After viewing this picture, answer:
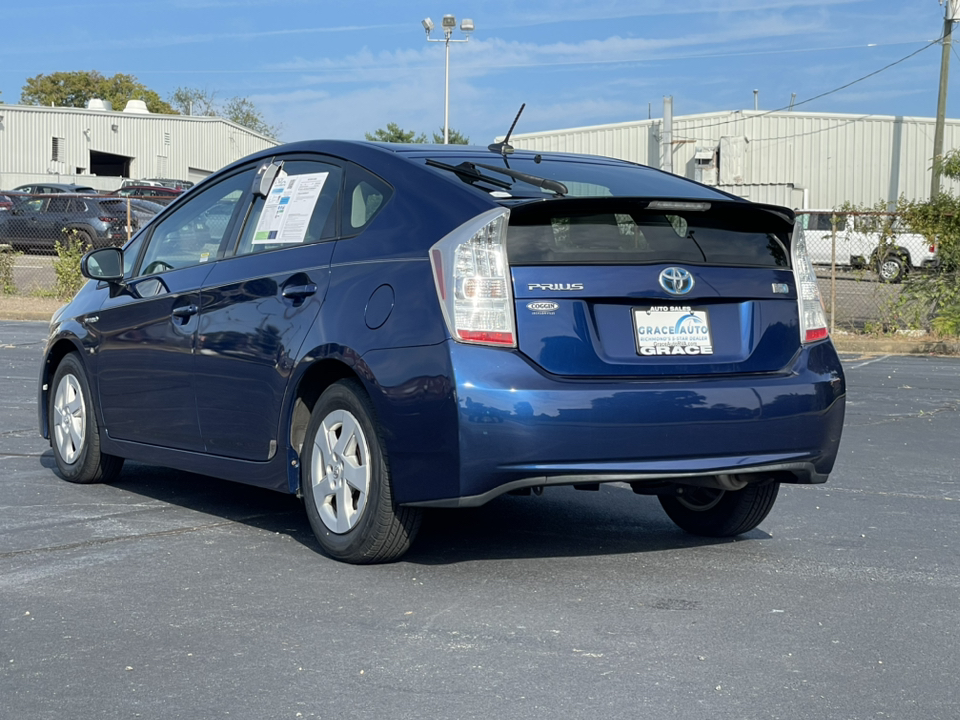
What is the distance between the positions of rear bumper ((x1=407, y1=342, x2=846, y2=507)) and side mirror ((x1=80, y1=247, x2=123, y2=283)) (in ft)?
8.81

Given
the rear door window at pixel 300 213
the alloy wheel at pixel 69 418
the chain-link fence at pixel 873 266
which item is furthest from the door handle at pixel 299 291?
the chain-link fence at pixel 873 266

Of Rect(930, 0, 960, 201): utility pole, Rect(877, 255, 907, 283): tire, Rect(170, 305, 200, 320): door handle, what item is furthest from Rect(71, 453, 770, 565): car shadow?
Rect(930, 0, 960, 201): utility pole

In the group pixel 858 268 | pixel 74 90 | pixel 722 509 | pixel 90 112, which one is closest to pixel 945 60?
pixel 858 268

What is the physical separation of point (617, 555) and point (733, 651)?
137 centimetres

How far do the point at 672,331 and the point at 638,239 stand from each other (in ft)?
1.19

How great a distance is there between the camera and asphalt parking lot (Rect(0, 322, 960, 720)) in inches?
144

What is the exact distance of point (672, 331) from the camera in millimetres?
4867

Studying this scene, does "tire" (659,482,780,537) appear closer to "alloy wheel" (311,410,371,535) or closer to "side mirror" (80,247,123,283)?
"alloy wheel" (311,410,371,535)

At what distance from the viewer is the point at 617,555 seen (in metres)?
5.44

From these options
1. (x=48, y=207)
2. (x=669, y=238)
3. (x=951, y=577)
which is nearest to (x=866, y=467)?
(x=951, y=577)

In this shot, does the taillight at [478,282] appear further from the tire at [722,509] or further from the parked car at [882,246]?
the parked car at [882,246]

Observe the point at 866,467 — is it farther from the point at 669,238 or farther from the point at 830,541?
the point at 669,238

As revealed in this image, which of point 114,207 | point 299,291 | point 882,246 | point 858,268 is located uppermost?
point 114,207

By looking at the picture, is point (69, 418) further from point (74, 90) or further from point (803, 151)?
point (74, 90)
